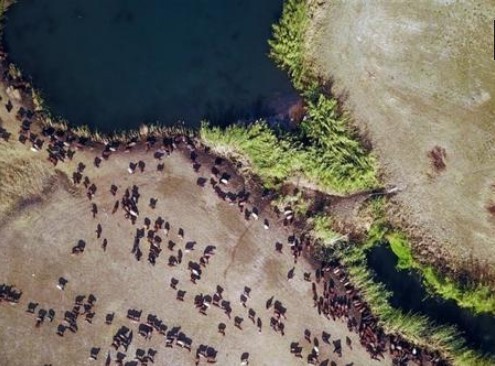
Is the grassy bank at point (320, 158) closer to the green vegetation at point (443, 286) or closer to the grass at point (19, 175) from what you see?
the green vegetation at point (443, 286)

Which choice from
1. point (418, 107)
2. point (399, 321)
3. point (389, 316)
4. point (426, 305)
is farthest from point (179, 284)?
point (418, 107)

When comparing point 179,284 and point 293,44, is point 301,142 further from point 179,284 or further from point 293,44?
point 179,284

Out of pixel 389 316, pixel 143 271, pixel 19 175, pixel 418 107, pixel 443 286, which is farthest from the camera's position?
pixel 418 107

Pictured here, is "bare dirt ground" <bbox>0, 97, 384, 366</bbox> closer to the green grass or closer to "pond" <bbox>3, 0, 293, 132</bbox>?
"pond" <bbox>3, 0, 293, 132</bbox>

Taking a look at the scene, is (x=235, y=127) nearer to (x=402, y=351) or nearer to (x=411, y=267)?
(x=411, y=267)

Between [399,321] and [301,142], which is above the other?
[301,142]

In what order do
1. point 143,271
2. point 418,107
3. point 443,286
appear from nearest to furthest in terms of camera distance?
point 143,271, point 443,286, point 418,107
